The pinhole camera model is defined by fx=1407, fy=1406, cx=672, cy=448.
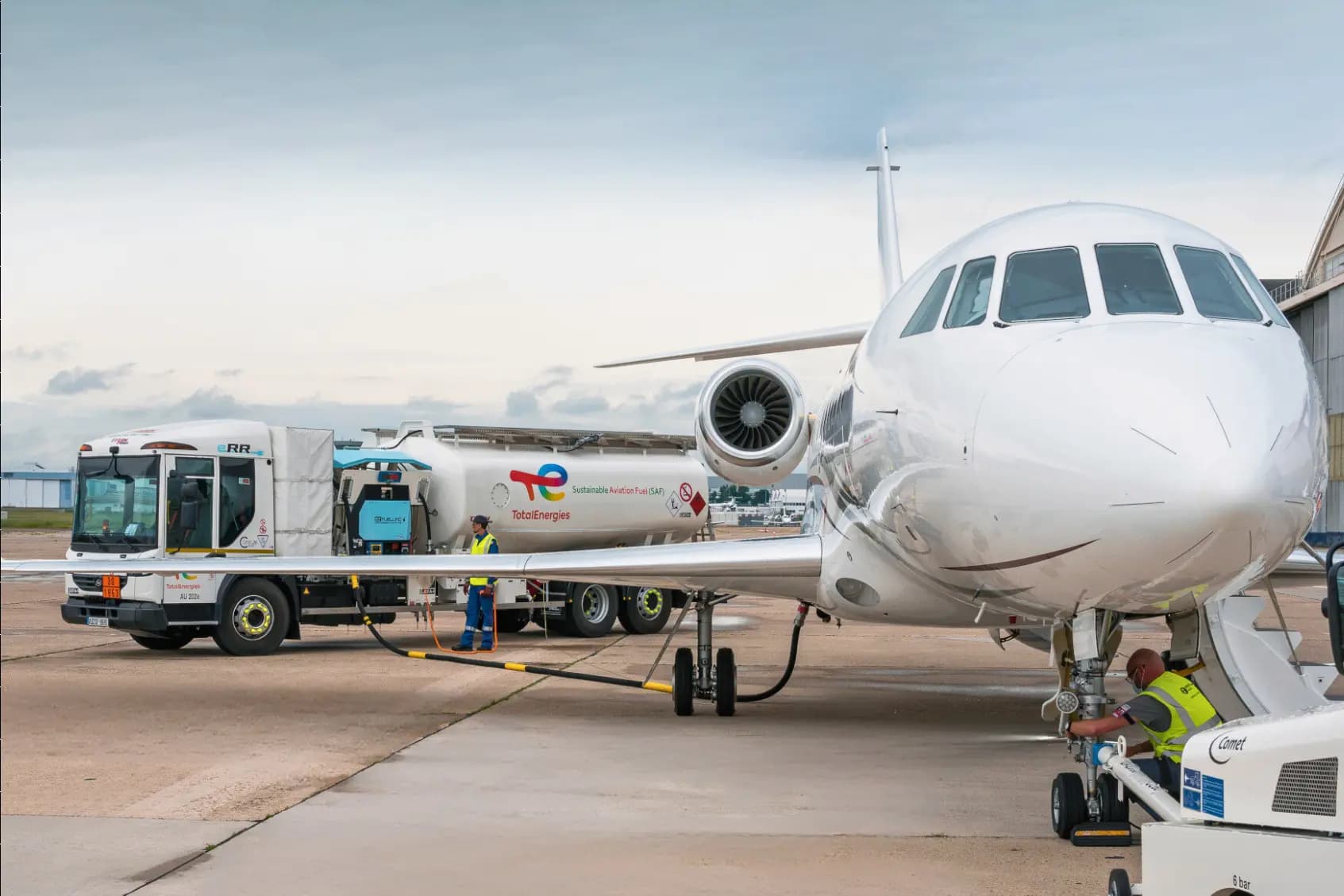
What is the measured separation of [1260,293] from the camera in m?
7.20

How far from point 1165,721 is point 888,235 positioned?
10967 mm

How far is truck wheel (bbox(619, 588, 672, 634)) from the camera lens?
21.0 m

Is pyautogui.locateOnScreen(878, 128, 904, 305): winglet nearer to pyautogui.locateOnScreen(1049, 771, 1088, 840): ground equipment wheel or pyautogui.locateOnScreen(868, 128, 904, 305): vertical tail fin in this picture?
pyautogui.locateOnScreen(868, 128, 904, 305): vertical tail fin

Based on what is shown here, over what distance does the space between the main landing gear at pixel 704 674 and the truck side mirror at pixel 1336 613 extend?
731 cm

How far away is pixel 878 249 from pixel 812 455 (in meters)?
6.78

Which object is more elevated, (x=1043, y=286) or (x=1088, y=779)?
(x=1043, y=286)

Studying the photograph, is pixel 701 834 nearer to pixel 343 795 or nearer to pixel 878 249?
pixel 343 795

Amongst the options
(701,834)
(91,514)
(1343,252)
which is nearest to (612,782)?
(701,834)

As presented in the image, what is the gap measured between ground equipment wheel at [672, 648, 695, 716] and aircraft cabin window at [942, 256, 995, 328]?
4953mm

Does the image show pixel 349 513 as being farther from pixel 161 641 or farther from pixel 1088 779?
pixel 1088 779

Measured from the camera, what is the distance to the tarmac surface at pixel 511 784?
610 cm

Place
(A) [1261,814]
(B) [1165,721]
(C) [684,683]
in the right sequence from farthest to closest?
(C) [684,683]
(B) [1165,721]
(A) [1261,814]

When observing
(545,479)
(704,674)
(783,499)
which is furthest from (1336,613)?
(783,499)

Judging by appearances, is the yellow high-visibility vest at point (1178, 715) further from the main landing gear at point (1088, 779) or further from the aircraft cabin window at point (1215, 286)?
the aircraft cabin window at point (1215, 286)
